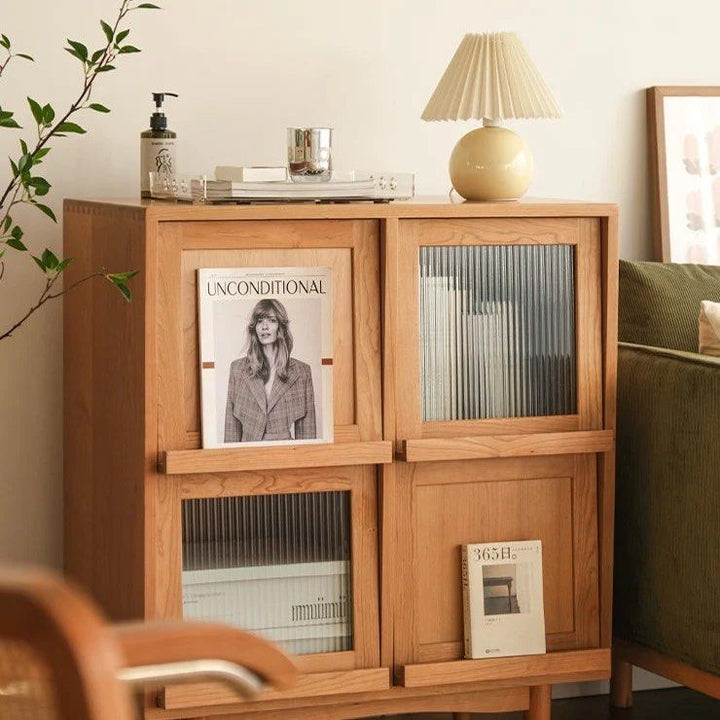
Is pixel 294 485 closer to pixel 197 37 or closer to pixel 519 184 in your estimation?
pixel 519 184

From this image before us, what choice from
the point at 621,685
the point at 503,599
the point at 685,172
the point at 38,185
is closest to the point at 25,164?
the point at 38,185

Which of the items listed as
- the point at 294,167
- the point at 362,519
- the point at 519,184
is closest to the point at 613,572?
the point at 362,519

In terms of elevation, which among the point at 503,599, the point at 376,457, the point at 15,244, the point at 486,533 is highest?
the point at 15,244

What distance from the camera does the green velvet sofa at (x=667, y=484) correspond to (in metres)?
2.44

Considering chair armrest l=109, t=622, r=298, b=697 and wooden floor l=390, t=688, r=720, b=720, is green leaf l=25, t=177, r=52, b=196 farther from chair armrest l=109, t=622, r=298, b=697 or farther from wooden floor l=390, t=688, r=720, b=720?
chair armrest l=109, t=622, r=298, b=697

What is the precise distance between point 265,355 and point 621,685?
1.25 metres

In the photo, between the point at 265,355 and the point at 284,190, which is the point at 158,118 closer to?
the point at 284,190

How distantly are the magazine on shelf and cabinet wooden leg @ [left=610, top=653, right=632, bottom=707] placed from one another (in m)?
1.06

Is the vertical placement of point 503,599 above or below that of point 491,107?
below

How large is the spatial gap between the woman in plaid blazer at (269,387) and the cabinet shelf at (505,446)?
0.64 feet

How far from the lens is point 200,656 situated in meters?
0.89

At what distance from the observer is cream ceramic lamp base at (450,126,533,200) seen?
2551mm

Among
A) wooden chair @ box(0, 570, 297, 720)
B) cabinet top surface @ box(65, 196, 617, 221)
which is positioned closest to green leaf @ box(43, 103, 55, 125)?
cabinet top surface @ box(65, 196, 617, 221)

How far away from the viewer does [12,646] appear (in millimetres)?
779
